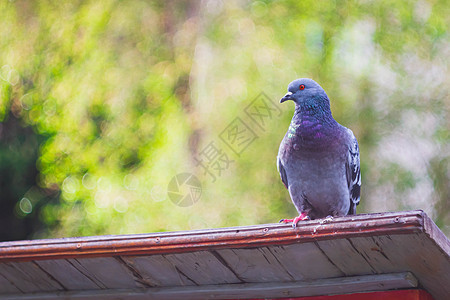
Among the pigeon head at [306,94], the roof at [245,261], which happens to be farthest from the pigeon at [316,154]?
the roof at [245,261]

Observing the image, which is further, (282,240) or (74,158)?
(74,158)

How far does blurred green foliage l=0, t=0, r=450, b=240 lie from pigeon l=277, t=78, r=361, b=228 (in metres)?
3.94

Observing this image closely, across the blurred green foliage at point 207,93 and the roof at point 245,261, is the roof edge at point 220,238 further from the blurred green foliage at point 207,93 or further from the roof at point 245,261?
the blurred green foliage at point 207,93

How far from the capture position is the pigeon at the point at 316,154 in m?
3.29

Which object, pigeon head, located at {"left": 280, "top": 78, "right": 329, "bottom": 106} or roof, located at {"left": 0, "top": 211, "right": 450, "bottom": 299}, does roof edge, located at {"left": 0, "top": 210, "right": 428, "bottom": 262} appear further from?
pigeon head, located at {"left": 280, "top": 78, "right": 329, "bottom": 106}

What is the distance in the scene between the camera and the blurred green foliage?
7449mm

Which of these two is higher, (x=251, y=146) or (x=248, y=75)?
(x=248, y=75)

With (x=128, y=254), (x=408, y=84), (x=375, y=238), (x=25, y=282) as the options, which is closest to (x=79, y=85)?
(x=408, y=84)

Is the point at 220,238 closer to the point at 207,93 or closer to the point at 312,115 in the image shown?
the point at 312,115

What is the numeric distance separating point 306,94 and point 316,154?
0.32m

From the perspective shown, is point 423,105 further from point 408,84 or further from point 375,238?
point 375,238

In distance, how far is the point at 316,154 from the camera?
10.8 ft

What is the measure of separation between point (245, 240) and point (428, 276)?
27.5 inches

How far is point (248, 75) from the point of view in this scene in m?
7.66
